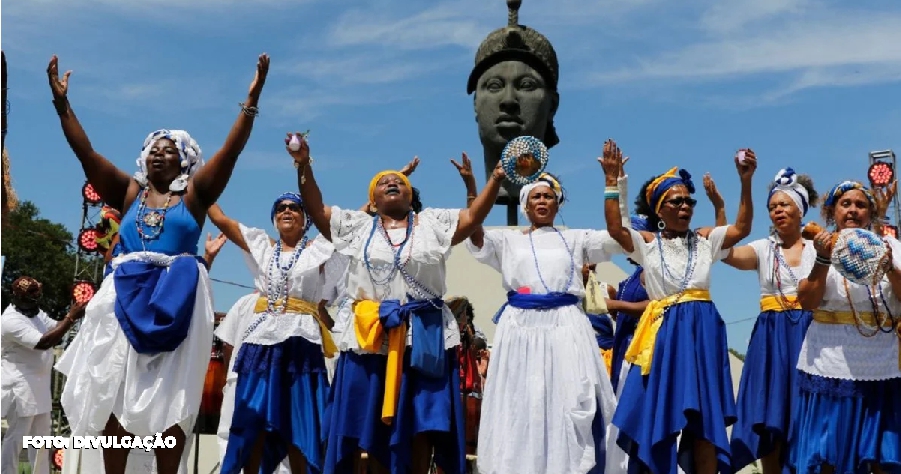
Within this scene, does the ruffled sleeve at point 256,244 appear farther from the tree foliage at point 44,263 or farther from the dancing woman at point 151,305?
the tree foliage at point 44,263

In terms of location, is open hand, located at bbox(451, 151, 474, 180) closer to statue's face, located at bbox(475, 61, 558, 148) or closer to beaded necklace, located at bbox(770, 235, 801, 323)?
beaded necklace, located at bbox(770, 235, 801, 323)

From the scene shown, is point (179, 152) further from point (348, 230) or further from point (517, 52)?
point (517, 52)

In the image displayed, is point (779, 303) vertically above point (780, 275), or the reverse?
point (780, 275)

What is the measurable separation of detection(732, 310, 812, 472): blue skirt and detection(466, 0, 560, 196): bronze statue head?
37.8 feet

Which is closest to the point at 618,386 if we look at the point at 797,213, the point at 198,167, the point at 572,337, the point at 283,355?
the point at 572,337

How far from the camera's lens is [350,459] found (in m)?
6.36

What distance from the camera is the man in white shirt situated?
8.84 meters

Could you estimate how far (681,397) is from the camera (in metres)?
6.07

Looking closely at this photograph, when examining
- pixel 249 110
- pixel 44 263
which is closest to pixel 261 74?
pixel 249 110

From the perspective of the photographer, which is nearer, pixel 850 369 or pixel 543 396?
pixel 850 369

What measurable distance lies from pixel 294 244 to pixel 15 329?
2.93 meters

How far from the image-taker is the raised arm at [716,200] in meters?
6.62

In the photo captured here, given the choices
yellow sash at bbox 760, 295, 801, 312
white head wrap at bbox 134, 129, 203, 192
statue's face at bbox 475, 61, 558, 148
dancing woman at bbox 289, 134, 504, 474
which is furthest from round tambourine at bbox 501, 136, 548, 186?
statue's face at bbox 475, 61, 558, 148

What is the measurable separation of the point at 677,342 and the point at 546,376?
0.75 metres
